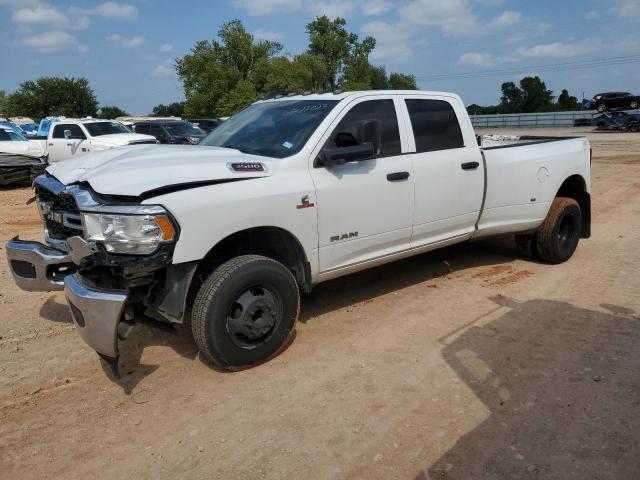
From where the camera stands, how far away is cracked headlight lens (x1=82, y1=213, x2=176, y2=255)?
322 centimetres

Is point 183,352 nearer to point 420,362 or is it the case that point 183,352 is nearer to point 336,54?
point 420,362

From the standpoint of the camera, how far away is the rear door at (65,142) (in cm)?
1569

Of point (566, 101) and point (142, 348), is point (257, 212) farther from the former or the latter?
point (566, 101)

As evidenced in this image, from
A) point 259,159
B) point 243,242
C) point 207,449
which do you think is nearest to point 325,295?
point 243,242

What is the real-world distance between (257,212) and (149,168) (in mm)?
759

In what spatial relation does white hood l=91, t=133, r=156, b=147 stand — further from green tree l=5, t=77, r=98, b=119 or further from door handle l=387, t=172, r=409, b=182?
green tree l=5, t=77, r=98, b=119

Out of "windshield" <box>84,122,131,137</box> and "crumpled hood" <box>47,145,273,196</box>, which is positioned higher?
"windshield" <box>84,122,131,137</box>

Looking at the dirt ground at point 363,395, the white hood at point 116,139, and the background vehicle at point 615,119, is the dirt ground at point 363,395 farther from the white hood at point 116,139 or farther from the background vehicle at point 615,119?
the background vehicle at point 615,119

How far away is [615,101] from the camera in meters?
39.7

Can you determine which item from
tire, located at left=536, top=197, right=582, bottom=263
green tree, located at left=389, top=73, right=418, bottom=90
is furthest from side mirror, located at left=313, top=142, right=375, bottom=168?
green tree, located at left=389, top=73, right=418, bottom=90

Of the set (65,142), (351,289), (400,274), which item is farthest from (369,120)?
(65,142)

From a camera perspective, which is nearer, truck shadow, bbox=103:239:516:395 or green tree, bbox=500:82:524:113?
truck shadow, bbox=103:239:516:395

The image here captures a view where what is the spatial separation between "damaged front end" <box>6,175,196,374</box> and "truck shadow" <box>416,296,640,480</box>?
Answer: 1.93m

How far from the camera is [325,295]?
5.36 m
